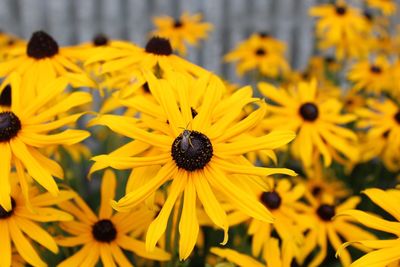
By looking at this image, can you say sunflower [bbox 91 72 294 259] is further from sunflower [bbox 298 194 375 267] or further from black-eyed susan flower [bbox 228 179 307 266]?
sunflower [bbox 298 194 375 267]

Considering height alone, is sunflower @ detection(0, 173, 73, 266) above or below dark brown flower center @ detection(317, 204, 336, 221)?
above

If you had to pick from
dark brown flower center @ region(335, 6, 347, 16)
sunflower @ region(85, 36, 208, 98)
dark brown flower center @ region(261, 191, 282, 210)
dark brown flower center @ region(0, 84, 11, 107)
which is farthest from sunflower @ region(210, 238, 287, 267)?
dark brown flower center @ region(335, 6, 347, 16)

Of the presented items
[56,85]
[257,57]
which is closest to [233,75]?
[257,57]

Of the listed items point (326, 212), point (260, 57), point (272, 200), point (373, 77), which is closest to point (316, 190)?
point (326, 212)

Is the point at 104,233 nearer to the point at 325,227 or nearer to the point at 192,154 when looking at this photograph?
the point at 192,154

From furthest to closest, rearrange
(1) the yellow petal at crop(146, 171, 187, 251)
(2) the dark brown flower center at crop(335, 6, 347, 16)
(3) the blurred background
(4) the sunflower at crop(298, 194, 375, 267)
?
1. (3) the blurred background
2. (2) the dark brown flower center at crop(335, 6, 347, 16)
3. (4) the sunflower at crop(298, 194, 375, 267)
4. (1) the yellow petal at crop(146, 171, 187, 251)

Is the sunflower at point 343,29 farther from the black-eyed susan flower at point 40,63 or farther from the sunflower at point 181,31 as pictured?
the black-eyed susan flower at point 40,63
